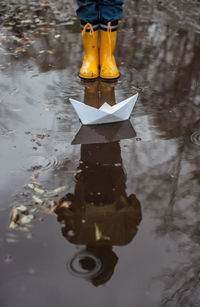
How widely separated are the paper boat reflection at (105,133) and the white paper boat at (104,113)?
0.04 meters

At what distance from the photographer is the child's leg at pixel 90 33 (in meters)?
3.36

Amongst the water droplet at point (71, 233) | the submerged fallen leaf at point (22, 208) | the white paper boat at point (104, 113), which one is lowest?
the water droplet at point (71, 233)

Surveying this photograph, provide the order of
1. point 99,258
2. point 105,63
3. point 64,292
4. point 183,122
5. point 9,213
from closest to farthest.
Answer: point 64,292 < point 99,258 < point 9,213 < point 183,122 < point 105,63

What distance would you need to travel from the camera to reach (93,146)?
2.56m

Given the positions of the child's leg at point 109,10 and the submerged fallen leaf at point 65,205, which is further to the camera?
the child's leg at point 109,10

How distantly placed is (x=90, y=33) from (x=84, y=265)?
236 centimetres

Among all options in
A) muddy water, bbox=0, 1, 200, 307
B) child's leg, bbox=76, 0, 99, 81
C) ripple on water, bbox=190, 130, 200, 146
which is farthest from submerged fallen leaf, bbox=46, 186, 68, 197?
child's leg, bbox=76, 0, 99, 81

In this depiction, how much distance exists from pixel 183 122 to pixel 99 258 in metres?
1.46

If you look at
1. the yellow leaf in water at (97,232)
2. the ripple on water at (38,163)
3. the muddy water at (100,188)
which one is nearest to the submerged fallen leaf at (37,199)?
the muddy water at (100,188)

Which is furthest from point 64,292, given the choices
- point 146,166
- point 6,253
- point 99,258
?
point 146,166

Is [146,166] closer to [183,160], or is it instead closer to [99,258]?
[183,160]

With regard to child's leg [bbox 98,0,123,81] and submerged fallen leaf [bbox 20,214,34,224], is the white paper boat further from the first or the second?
submerged fallen leaf [bbox 20,214,34,224]

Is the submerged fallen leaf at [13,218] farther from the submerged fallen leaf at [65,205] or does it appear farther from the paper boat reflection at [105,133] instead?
the paper boat reflection at [105,133]

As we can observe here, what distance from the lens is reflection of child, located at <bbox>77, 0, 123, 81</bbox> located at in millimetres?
3359
